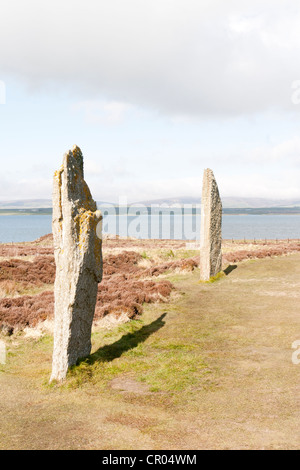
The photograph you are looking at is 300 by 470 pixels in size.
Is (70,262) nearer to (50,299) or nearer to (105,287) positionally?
(50,299)

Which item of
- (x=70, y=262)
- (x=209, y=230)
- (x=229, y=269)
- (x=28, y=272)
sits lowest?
(x=28, y=272)

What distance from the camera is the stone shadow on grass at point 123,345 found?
9.28m

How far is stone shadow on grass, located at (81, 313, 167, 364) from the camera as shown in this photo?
9281 mm

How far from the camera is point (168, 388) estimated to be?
7539 mm

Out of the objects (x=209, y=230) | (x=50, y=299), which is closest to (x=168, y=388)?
(x=50, y=299)

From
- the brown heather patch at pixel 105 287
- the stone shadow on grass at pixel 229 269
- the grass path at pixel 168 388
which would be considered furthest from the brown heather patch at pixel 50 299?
the stone shadow on grass at pixel 229 269

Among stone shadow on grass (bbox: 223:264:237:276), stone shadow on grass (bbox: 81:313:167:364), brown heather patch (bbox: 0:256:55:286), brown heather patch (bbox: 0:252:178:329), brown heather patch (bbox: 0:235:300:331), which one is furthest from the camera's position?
stone shadow on grass (bbox: 223:264:237:276)

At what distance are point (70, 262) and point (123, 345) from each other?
11.2ft

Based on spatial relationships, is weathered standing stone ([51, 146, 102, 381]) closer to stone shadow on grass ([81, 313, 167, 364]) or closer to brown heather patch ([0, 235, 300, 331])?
stone shadow on grass ([81, 313, 167, 364])

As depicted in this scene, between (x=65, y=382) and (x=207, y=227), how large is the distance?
12.5 meters

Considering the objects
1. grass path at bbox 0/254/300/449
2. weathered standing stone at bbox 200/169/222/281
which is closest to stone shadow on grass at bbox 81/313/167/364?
grass path at bbox 0/254/300/449

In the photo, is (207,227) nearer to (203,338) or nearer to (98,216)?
(203,338)

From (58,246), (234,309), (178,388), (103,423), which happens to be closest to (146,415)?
(103,423)

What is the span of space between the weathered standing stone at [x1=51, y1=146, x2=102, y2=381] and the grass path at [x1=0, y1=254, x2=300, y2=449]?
582 millimetres
